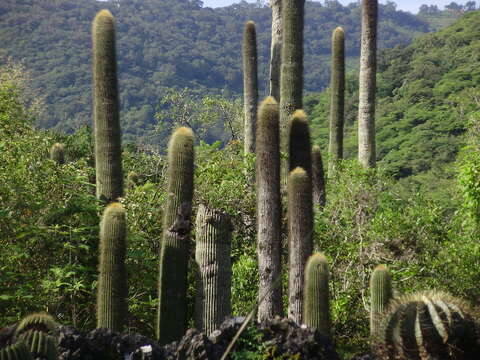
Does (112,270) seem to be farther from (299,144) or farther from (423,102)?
(423,102)

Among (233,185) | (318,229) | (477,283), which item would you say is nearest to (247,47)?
(233,185)

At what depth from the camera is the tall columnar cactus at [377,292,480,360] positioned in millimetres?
4340

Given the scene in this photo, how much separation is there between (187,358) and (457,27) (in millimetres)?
35894

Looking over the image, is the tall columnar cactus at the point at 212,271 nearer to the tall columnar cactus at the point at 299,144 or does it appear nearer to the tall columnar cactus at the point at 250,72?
the tall columnar cactus at the point at 299,144

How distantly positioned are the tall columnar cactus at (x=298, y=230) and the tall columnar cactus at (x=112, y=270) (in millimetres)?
1778

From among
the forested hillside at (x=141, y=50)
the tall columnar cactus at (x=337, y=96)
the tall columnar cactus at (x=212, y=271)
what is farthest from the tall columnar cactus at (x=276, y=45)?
the forested hillside at (x=141, y=50)

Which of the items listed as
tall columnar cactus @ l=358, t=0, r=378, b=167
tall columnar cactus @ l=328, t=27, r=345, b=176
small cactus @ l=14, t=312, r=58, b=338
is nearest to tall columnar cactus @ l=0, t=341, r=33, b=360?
small cactus @ l=14, t=312, r=58, b=338

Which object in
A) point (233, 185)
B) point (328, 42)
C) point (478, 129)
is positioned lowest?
point (233, 185)

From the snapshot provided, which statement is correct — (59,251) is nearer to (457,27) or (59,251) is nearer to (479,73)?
(479,73)

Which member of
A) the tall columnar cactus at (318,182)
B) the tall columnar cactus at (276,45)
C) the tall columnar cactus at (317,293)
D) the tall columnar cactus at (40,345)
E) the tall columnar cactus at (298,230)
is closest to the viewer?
the tall columnar cactus at (40,345)

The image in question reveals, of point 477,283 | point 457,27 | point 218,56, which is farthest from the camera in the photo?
point 218,56

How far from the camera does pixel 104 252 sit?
583 cm

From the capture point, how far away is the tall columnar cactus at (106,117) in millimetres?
7785

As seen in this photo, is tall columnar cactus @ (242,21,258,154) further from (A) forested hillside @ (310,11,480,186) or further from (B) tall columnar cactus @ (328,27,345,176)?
(A) forested hillside @ (310,11,480,186)
